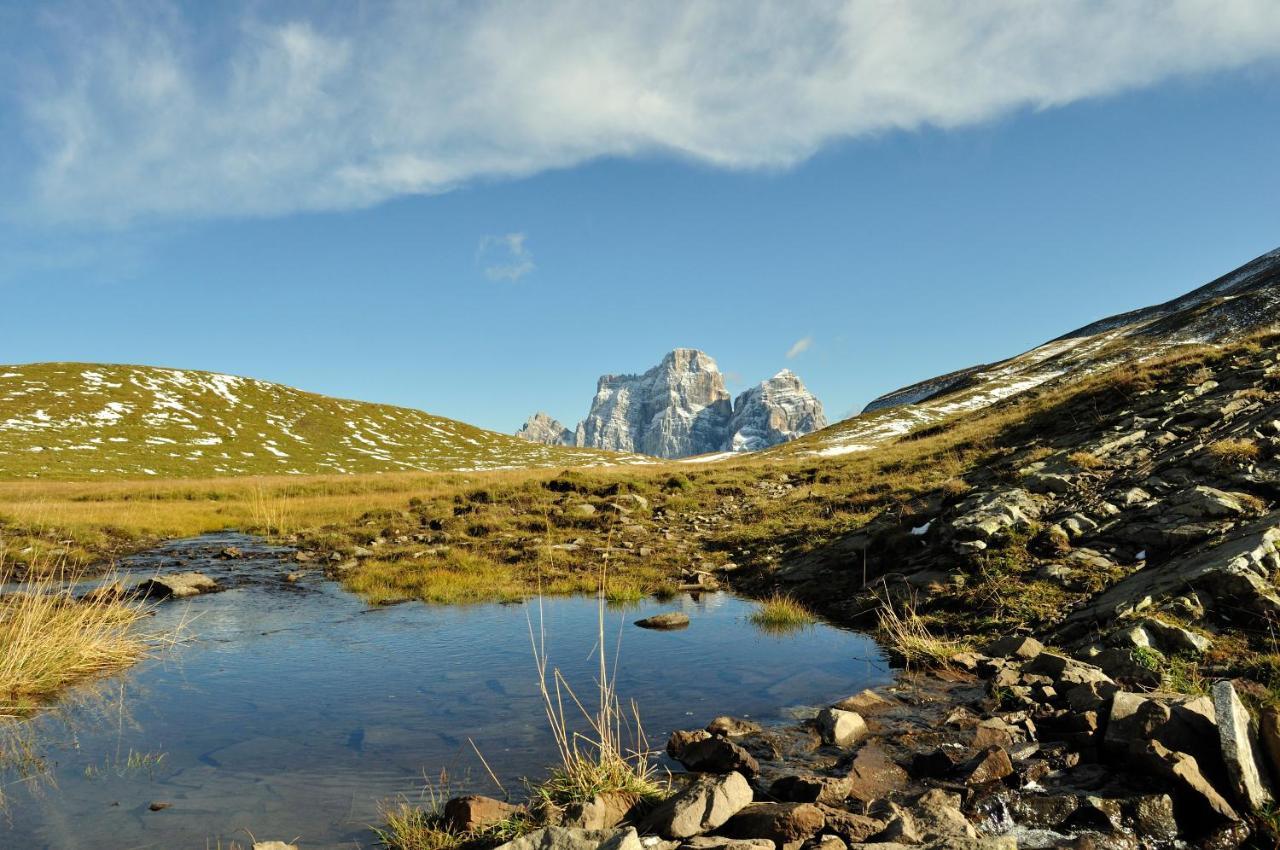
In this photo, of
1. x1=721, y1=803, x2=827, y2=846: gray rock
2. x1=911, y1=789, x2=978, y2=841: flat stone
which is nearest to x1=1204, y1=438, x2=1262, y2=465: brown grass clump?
x1=911, y1=789, x2=978, y2=841: flat stone

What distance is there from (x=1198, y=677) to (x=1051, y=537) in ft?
19.5

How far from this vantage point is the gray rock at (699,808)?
17.6 ft

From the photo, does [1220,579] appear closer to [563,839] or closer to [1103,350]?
[563,839]

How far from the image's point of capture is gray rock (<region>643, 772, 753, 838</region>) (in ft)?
17.6

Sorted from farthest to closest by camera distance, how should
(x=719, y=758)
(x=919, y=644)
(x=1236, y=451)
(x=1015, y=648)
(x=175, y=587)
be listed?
(x=175, y=587) → (x=1236, y=451) → (x=919, y=644) → (x=1015, y=648) → (x=719, y=758)

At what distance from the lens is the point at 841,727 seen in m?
7.56

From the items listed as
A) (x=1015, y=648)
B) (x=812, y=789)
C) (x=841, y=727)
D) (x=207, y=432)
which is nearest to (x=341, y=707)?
(x=812, y=789)

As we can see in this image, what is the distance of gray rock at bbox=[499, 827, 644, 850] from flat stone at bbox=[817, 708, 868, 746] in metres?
3.38

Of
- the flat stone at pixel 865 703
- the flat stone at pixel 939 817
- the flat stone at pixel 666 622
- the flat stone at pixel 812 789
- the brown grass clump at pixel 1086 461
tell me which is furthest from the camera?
the brown grass clump at pixel 1086 461

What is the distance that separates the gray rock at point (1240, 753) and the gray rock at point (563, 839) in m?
4.88

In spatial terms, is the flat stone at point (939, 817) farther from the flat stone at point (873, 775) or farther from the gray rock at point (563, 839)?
the gray rock at point (563, 839)

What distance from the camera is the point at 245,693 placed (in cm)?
955

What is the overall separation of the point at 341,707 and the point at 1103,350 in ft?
355

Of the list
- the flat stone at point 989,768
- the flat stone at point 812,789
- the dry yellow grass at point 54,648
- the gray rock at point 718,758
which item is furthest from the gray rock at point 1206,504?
the dry yellow grass at point 54,648
